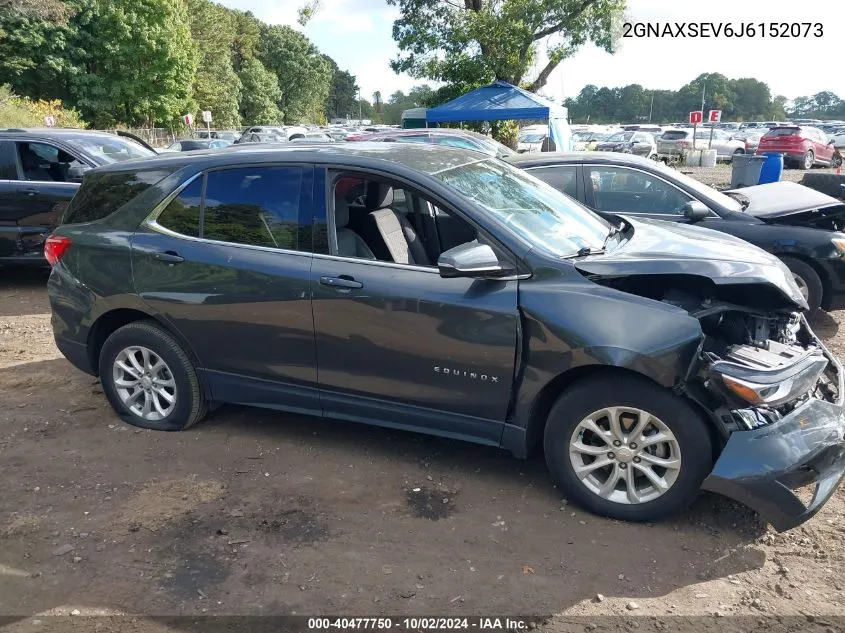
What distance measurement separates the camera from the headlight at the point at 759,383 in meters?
3.09

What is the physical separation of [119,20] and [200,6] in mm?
14135

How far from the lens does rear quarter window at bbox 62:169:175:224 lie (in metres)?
4.50

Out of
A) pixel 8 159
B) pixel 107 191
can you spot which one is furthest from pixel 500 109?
pixel 107 191

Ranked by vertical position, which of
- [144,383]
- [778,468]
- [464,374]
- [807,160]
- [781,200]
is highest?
[781,200]

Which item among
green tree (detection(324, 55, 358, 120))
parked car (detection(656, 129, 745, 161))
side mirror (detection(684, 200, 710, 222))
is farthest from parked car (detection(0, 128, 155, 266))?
green tree (detection(324, 55, 358, 120))

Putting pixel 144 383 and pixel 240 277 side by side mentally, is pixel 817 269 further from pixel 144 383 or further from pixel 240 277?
pixel 144 383

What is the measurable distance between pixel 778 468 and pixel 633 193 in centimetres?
397

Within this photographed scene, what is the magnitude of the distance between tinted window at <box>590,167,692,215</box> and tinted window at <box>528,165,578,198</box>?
0.58ft

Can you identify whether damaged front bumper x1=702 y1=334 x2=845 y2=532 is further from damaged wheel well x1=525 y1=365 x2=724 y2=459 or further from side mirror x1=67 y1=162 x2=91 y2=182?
side mirror x1=67 y1=162 x2=91 y2=182

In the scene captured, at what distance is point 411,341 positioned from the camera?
3697mm

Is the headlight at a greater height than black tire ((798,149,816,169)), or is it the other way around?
the headlight

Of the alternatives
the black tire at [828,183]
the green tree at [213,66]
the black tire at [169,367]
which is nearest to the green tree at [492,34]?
the black tire at [828,183]

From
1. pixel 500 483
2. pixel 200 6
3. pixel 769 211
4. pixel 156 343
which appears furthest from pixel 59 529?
pixel 200 6

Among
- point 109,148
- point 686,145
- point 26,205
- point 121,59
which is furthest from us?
point 121,59
